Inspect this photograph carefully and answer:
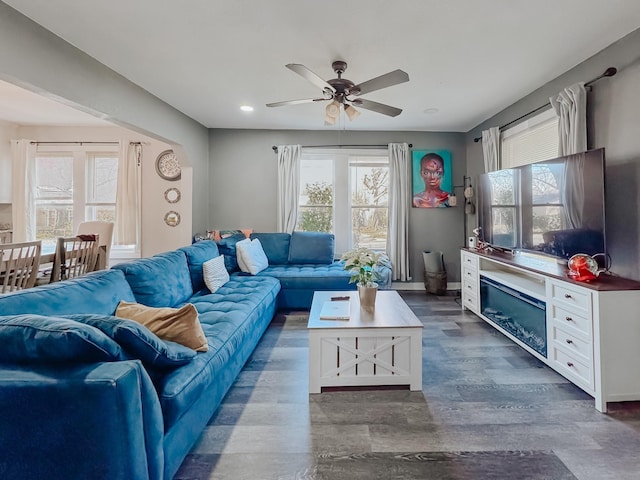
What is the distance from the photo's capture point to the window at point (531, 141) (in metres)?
3.13

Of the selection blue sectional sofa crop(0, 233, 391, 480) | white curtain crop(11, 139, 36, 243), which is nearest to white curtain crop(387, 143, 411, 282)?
blue sectional sofa crop(0, 233, 391, 480)

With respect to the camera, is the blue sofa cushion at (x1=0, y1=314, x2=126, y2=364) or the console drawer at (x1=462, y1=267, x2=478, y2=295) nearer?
the blue sofa cushion at (x1=0, y1=314, x2=126, y2=364)

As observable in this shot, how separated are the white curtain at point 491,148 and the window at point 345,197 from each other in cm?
140

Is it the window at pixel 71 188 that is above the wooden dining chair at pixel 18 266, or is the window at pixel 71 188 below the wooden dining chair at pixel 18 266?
above

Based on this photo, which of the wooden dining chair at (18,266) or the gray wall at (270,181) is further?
the gray wall at (270,181)

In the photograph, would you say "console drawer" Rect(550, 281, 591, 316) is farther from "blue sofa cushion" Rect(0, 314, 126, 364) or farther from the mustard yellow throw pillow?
"blue sofa cushion" Rect(0, 314, 126, 364)

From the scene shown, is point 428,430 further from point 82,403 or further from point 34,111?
point 34,111

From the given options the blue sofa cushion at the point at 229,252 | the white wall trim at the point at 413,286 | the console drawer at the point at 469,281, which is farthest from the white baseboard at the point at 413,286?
the blue sofa cushion at the point at 229,252

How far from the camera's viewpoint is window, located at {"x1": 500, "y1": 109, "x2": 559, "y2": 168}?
3.13 meters

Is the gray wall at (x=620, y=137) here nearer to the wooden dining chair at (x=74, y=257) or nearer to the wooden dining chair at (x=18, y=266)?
the wooden dining chair at (x=18, y=266)

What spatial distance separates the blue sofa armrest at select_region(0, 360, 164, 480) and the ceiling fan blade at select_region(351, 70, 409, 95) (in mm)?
2336

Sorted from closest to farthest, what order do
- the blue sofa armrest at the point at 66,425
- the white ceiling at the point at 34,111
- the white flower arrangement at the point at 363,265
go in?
the blue sofa armrest at the point at 66,425 → the white flower arrangement at the point at 363,265 → the white ceiling at the point at 34,111

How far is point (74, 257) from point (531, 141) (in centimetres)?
516

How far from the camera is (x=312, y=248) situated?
447cm
